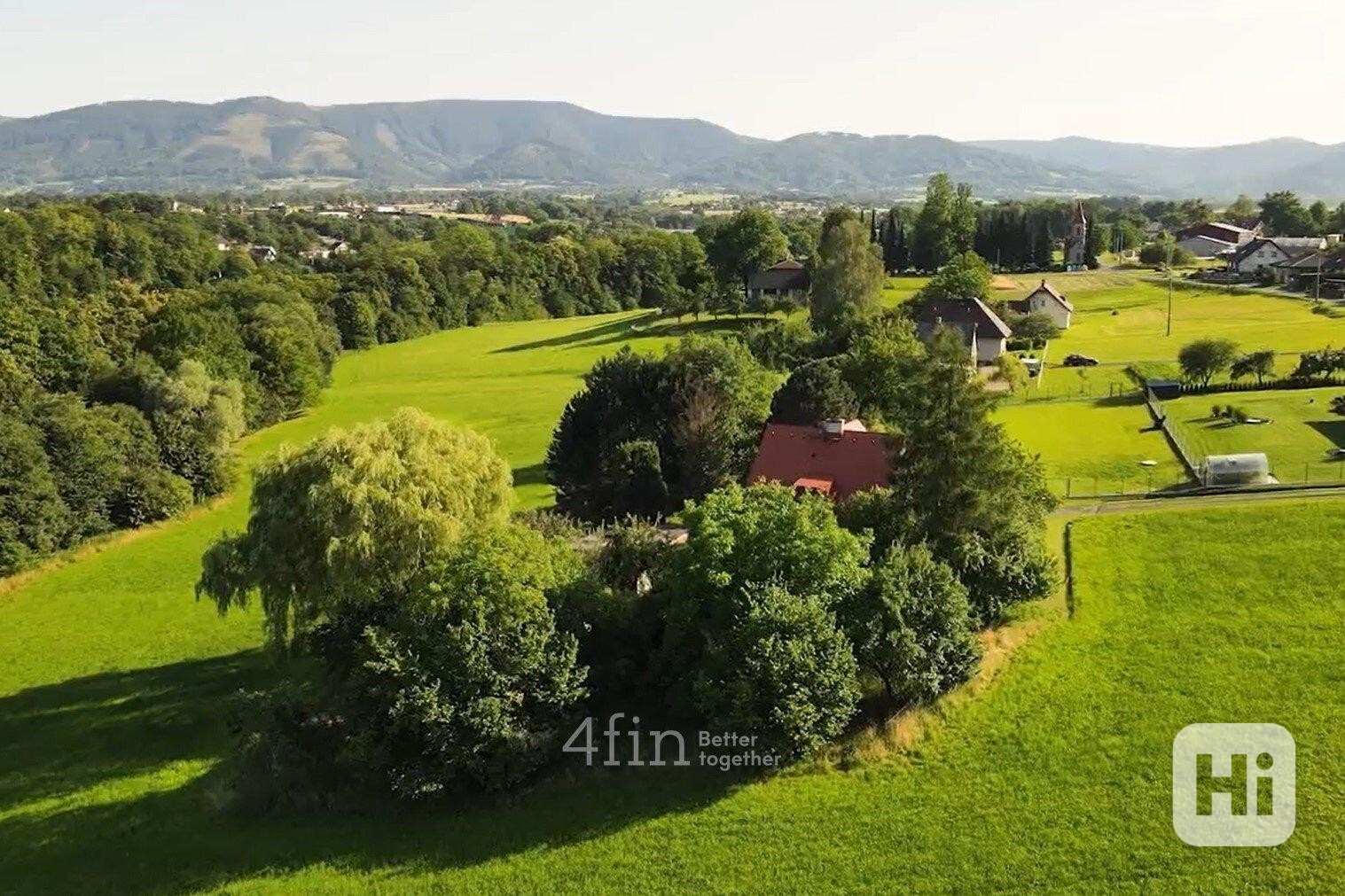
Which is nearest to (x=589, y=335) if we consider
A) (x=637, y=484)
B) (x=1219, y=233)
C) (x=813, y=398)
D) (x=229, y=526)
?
(x=229, y=526)

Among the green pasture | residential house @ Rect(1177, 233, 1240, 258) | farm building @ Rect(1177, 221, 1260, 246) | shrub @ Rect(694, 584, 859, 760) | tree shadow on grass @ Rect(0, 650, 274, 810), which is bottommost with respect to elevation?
tree shadow on grass @ Rect(0, 650, 274, 810)

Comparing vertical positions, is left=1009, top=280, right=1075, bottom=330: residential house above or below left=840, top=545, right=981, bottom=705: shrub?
above

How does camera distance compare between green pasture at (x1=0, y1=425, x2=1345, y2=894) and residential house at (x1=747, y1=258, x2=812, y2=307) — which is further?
residential house at (x1=747, y1=258, x2=812, y2=307)

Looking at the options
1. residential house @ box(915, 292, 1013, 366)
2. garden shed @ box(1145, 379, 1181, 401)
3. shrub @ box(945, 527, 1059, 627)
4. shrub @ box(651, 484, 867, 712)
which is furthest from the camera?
residential house @ box(915, 292, 1013, 366)

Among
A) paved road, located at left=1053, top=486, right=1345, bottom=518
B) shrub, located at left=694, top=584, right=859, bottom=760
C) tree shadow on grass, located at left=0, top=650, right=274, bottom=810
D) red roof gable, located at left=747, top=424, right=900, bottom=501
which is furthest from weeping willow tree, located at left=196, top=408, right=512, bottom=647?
paved road, located at left=1053, top=486, right=1345, bottom=518

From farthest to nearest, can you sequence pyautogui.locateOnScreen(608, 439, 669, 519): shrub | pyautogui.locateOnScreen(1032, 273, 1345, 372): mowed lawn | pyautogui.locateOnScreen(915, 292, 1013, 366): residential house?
pyautogui.locateOnScreen(915, 292, 1013, 366): residential house < pyautogui.locateOnScreen(1032, 273, 1345, 372): mowed lawn < pyautogui.locateOnScreen(608, 439, 669, 519): shrub

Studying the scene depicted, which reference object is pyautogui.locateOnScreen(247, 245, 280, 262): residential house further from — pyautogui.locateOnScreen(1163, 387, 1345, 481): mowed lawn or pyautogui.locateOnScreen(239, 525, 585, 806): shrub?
pyautogui.locateOnScreen(239, 525, 585, 806): shrub
